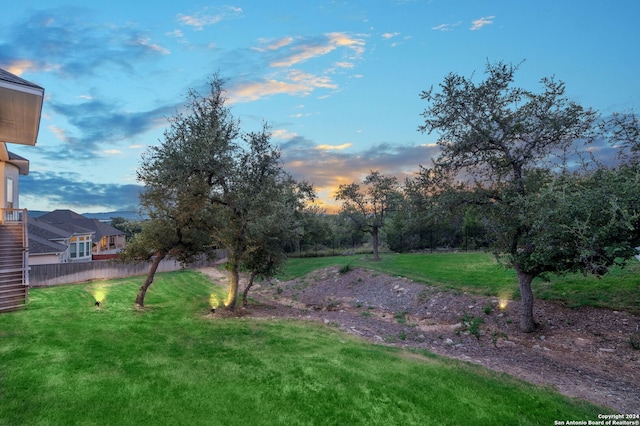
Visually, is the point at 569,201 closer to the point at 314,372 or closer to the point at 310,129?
the point at 314,372

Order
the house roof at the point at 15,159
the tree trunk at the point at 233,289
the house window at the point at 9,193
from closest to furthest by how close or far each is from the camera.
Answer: the tree trunk at the point at 233,289 → the house roof at the point at 15,159 → the house window at the point at 9,193

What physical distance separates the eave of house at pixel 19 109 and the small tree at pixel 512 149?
1347 cm

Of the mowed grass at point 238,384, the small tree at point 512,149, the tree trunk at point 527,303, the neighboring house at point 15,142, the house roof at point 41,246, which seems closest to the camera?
the mowed grass at point 238,384

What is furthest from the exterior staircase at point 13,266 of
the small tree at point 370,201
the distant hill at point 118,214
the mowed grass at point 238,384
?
the small tree at point 370,201

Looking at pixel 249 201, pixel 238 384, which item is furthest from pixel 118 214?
pixel 238 384

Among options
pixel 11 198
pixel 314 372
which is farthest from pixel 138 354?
pixel 11 198

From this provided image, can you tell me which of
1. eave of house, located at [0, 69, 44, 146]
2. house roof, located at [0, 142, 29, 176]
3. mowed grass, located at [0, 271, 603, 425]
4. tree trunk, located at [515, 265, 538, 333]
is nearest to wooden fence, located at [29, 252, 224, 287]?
house roof, located at [0, 142, 29, 176]

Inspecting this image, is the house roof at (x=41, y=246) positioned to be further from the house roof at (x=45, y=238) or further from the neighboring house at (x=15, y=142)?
the neighboring house at (x=15, y=142)

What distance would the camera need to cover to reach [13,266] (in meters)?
14.0

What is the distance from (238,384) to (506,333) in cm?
1138

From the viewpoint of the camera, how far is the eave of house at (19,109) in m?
9.05

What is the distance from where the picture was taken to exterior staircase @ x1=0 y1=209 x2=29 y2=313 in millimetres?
12721

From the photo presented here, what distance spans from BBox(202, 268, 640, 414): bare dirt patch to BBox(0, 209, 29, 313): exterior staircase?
8695mm

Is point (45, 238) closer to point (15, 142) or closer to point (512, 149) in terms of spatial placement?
point (15, 142)
